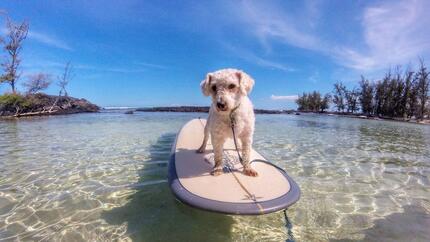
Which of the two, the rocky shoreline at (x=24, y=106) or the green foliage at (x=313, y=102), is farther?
the green foliage at (x=313, y=102)

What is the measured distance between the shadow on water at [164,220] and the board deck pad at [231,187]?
528mm

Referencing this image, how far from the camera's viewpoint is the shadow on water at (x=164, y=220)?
9.45 ft

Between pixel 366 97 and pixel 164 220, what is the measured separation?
55.1 meters

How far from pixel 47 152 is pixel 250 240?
698cm

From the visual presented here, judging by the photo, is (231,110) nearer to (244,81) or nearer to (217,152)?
(244,81)

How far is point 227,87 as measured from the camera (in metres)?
3.14

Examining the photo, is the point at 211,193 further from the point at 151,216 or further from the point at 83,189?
the point at 83,189

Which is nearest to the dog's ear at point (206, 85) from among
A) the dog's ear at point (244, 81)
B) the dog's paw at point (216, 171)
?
the dog's ear at point (244, 81)

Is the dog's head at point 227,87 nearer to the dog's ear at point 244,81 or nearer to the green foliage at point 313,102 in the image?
the dog's ear at point 244,81

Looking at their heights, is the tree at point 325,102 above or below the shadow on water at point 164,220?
above

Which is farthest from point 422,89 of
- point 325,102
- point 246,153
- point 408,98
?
point 246,153

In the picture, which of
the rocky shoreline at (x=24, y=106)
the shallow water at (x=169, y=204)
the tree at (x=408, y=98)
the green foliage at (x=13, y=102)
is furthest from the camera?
the tree at (x=408, y=98)

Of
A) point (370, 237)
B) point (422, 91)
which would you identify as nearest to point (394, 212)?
point (370, 237)

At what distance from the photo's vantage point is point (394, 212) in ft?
11.6
